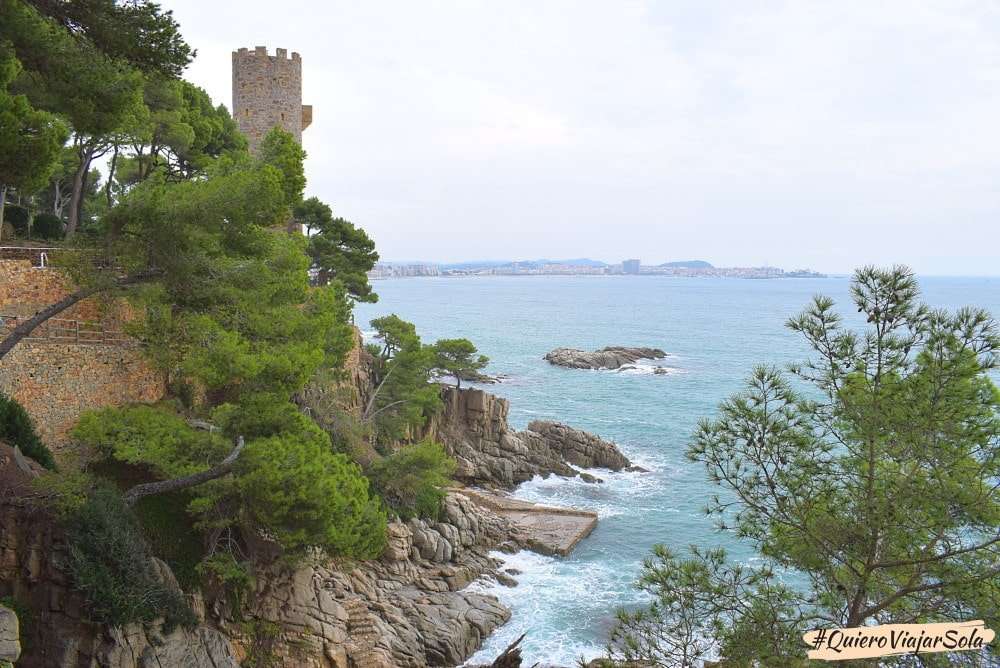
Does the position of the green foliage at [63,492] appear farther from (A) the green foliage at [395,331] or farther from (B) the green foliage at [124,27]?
(A) the green foliage at [395,331]

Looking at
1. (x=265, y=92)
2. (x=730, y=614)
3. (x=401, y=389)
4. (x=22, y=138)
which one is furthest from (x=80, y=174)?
(x=730, y=614)

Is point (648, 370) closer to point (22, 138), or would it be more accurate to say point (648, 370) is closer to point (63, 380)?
point (63, 380)

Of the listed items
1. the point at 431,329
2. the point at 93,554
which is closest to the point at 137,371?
the point at 93,554

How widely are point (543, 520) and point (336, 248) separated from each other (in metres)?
13.8

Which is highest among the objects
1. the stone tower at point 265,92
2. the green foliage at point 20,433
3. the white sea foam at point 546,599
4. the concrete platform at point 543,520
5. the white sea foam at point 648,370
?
the stone tower at point 265,92

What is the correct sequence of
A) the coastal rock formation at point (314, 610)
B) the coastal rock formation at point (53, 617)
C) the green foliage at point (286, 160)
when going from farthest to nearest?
the green foliage at point (286, 160)
the coastal rock formation at point (314, 610)
the coastal rock formation at point (53, 617)

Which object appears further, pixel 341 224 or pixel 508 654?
pixel 341 224

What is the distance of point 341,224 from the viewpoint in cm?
3064

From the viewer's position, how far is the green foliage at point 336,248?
1184 inches

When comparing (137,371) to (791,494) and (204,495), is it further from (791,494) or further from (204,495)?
(791,494)

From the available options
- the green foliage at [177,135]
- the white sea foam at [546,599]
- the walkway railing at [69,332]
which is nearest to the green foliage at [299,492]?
the walkway railing at [69,332]

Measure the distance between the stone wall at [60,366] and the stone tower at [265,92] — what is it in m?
14.0

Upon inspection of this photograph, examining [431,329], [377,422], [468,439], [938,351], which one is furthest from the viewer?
[431,329]

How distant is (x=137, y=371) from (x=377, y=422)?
13142mm
